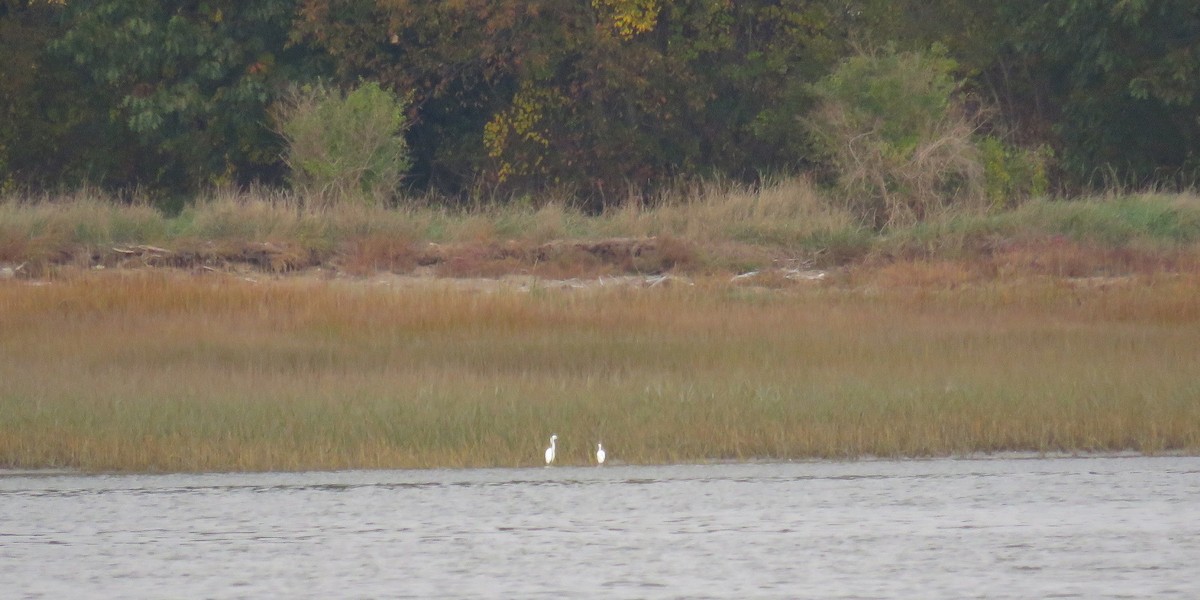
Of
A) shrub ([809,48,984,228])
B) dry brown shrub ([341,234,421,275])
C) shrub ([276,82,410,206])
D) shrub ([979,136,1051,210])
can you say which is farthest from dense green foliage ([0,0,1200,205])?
dry brown shrub ([341,234,421,275])

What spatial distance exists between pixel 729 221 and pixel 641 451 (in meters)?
13.5

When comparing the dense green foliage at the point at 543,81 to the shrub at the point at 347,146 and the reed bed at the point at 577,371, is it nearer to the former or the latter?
the shrub at the point at 347,146

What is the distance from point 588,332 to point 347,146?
10737mm

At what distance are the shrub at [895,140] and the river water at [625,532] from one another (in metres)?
15.0

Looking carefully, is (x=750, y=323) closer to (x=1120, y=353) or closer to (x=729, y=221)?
(x=1120, y=353)

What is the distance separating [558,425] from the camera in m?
11.7

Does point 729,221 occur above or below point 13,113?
below

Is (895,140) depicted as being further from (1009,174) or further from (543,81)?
(543,81)

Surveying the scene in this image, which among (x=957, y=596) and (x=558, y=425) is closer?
(x=957, y=596)

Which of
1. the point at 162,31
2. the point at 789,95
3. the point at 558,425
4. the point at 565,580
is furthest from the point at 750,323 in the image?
the point at 162,31

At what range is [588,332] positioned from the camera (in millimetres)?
17188

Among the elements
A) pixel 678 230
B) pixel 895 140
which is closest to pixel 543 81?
pixel 895 140

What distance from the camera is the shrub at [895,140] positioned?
84.1 ft

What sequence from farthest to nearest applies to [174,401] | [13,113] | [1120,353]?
1. [13,113]
2. [1120,353]
3. [174,401]
